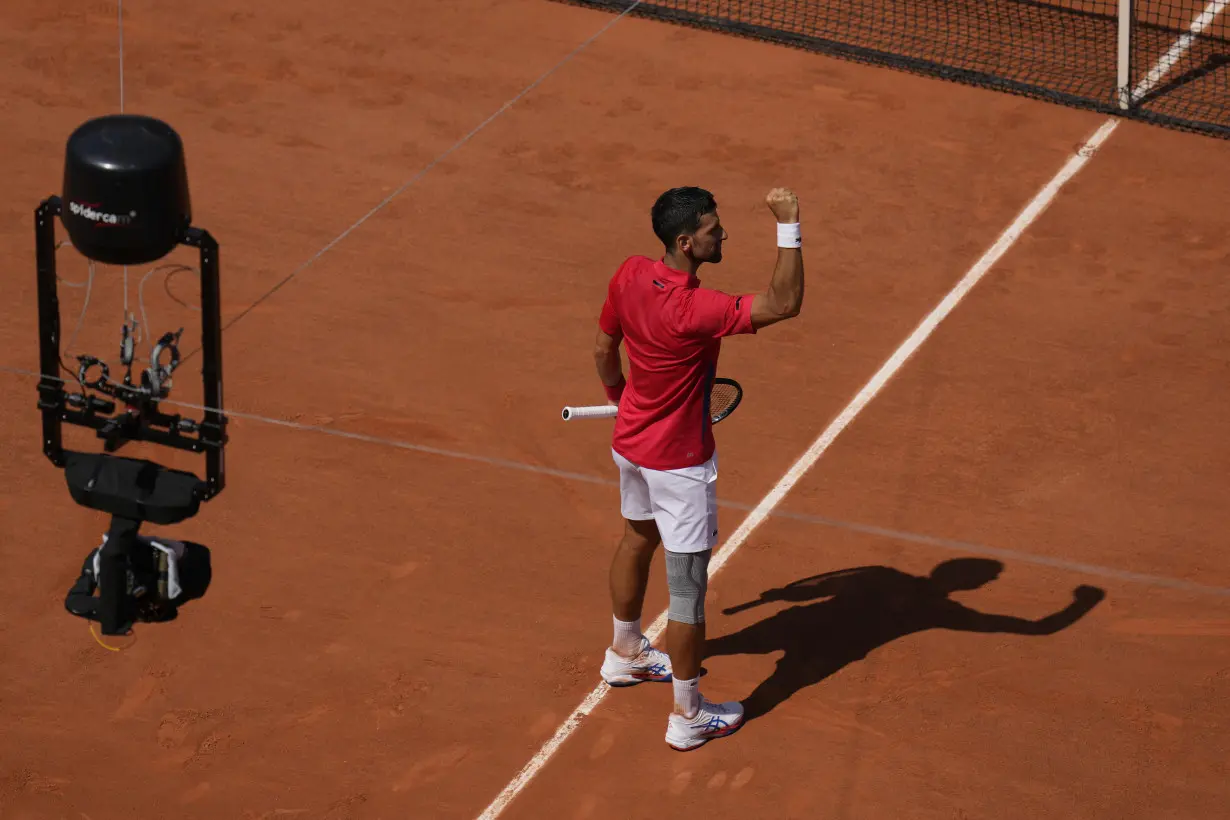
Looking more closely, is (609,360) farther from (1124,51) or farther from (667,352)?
(1124,51)

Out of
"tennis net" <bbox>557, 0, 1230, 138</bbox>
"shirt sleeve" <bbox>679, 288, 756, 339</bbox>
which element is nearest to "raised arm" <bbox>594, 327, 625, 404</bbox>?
"shirt sleeve" <bbox>679, 288, 756, 339</bbox>

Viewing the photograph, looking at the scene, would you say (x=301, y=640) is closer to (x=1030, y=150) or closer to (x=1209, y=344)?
(x=1209, y=344)

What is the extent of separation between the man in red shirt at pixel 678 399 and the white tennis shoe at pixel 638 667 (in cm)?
23

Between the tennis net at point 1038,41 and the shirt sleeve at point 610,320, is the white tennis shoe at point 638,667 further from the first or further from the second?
the tennis net at point 1038,41

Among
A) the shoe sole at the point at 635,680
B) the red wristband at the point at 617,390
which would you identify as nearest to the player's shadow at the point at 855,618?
the shoe sole at the point at 635,680

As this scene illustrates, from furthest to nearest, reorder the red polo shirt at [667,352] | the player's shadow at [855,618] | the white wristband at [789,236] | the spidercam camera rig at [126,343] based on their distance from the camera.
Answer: the player's shadow at [855,618], the red polo shirt at [667,352], the white wristband at [789,236], the spidercam camera rig at [126,343]

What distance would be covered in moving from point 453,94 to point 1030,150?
185 inches

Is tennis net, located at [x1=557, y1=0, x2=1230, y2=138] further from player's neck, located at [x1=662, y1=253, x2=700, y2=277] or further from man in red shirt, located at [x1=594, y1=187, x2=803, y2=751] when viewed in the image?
player's neck, located at [x1=662, y1=253, x2=700, y2=277]

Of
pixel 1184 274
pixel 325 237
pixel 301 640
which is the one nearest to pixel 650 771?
pixel 301 640

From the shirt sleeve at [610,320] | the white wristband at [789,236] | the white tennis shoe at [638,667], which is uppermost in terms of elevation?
the white wristband at [789,236]

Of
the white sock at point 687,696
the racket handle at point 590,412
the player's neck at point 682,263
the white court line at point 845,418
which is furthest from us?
the white court line at point 845,418

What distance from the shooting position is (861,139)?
14000 mm

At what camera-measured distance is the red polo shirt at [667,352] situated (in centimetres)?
738

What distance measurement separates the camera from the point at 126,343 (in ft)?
22.1
